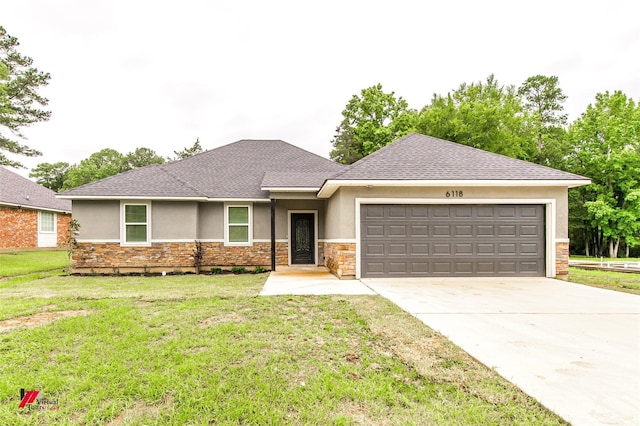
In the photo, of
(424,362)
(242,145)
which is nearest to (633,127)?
(242,145)

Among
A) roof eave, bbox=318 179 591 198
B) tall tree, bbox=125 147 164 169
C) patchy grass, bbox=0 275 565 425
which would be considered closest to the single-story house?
roof eave, bbox=318 179 591 198

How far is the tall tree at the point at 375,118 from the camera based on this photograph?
2438 cm

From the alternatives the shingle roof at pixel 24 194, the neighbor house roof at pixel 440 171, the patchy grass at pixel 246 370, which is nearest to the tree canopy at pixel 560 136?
the neighbor house roof at pixel 440 171

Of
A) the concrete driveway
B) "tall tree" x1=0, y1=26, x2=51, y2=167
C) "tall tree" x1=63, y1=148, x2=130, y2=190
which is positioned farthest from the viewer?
"tall tree" x1=63, y1=148, x2=130, y2=190

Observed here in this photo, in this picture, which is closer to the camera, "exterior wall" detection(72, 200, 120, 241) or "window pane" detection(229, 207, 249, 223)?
"exterior wall" detection(72, 200, 120, 241)

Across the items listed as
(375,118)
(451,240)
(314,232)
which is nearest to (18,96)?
(314,232)

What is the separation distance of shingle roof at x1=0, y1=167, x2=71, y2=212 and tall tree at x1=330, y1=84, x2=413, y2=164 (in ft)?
68.4

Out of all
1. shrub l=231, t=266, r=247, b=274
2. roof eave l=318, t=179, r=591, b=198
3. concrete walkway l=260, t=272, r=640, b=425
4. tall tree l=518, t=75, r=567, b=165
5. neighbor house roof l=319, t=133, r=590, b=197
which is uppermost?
tall tree l=518, t=75, r=567, b=165

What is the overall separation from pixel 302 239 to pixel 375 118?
1732cm

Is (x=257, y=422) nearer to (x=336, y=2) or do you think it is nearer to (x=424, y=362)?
(x=424, y=362)

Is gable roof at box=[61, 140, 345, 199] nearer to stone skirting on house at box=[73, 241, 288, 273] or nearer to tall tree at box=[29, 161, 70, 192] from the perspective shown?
stone skirting on house at box=[73, 241, 288, 273]

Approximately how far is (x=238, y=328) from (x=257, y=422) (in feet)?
7.14

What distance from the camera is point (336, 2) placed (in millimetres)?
11609

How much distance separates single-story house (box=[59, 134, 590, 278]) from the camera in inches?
360
